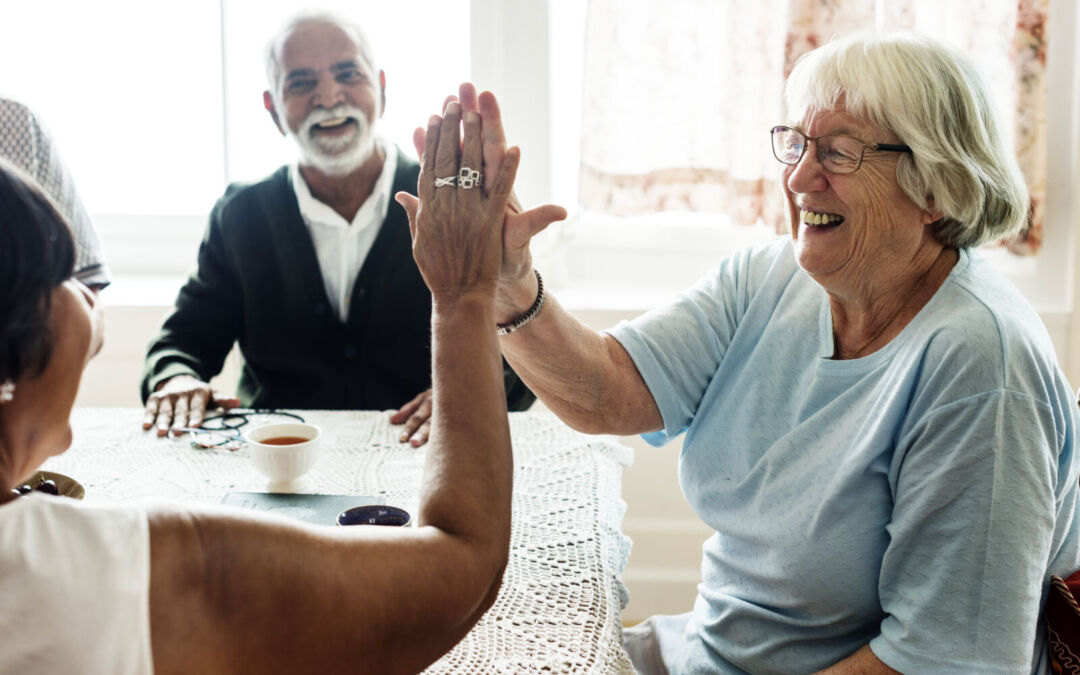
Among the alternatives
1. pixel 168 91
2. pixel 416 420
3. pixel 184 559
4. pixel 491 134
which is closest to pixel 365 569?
pixel 184 559

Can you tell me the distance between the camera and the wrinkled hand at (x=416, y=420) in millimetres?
1755

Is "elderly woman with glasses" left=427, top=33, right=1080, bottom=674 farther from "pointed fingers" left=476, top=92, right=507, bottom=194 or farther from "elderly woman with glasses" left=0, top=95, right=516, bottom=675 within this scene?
"elderly woman with glasses" left=0, top=95, right=516, bottom=675

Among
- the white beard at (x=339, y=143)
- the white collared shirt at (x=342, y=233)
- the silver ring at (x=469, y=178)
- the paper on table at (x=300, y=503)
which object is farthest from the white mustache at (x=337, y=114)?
the silver ring at (x=469, y=178)

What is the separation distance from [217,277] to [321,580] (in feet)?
5.88

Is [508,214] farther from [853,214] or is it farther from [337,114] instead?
[337,114]

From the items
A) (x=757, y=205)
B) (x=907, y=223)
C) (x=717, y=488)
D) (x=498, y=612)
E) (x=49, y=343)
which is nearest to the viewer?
(x=49, y=343)

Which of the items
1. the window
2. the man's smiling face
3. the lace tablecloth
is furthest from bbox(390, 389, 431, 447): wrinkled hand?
the window

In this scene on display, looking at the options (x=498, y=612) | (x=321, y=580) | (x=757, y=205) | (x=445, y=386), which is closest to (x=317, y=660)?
(x=321, y=580)

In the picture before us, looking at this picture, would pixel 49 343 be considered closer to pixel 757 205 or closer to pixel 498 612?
pixel 498 612

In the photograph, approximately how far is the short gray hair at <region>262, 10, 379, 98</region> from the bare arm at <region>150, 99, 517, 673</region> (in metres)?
1.61

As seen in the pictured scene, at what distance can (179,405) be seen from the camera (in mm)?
1874

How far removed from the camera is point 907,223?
1.31m

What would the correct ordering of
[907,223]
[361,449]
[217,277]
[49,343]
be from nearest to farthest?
[49,343]
[907,223]
[361,449]
[217,277]

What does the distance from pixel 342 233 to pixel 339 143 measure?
8.7 inches
